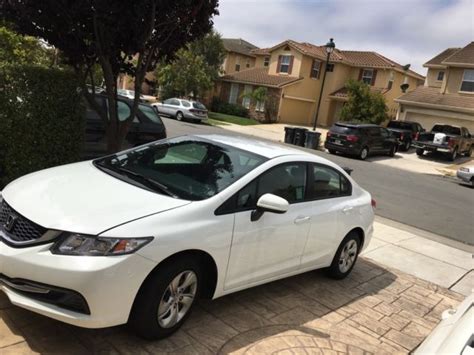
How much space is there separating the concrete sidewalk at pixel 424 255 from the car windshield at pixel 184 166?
3.42 meters

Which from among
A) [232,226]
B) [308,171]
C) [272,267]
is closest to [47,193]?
[232,226]

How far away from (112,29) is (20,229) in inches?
146

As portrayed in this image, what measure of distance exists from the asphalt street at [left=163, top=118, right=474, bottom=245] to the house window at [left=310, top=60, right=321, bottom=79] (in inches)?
803

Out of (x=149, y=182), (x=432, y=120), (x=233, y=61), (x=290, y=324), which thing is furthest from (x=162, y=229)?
(x=233, y=61)

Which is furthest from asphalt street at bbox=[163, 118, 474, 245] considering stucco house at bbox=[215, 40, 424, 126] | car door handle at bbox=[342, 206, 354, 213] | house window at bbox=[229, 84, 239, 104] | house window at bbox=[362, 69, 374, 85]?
house window at bbox=[229, 84, 239, 104]

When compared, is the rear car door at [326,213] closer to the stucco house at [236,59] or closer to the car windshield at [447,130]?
the car windshield at [447,130]

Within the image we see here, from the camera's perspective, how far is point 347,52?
42969 mm

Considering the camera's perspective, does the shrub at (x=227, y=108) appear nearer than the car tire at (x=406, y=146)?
No

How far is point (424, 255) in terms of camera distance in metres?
7.49

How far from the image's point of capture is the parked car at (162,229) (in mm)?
3041

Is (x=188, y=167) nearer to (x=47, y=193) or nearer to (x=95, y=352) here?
(x=47, y=193)

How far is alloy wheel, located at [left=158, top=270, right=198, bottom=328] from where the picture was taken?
11.2ft

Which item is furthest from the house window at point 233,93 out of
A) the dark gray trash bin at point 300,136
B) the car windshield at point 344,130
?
the car windshield at point 344,130

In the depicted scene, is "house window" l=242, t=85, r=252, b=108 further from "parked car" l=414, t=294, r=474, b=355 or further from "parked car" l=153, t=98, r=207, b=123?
"parked car" l=414, t=294, r=474, b=355
